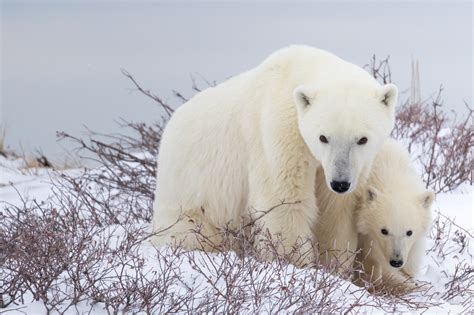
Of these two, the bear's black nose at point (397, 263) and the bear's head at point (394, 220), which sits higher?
the bear's head at point (394, 220)

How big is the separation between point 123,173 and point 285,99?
105 inches

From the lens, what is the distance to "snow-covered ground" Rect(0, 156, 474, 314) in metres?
3.35

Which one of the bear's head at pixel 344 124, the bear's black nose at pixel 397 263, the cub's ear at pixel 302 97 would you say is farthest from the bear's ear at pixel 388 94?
the bear's black nose at pixel 397 263

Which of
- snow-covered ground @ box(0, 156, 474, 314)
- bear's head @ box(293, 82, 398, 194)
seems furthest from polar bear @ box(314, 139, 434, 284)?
bear's head @ box(293, 82, 398, 194)

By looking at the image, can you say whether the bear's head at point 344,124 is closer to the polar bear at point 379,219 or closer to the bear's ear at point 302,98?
the bear's ear at point 302,98

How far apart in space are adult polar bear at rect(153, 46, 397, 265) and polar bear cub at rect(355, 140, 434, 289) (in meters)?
0.40

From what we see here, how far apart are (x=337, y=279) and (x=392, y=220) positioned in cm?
118

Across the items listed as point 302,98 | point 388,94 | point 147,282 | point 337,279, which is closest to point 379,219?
point 388,94

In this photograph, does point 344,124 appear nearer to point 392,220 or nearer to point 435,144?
point 392,220

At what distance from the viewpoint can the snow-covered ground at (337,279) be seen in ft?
11.0

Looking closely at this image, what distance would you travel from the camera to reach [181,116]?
5.06 m

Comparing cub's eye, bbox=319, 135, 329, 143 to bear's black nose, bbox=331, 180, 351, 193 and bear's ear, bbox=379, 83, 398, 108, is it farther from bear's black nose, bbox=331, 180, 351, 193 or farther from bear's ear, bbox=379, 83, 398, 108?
bear's ear, bbox=379, 83, 398, 108

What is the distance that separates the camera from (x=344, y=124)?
404 cm

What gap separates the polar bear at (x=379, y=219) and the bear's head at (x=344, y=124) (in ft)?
1.46
